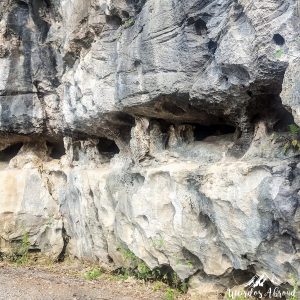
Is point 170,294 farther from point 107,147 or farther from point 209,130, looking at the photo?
point 107,147

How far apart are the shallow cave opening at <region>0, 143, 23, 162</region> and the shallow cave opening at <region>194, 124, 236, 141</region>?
6548 mm

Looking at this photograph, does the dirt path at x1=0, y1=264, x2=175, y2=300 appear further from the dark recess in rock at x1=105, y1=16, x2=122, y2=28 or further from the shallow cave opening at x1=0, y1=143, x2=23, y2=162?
the dark recess in rock at x1=105, y1=16, x2=122, y2=28

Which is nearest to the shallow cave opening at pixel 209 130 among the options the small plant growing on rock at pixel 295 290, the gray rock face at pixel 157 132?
the gray rock face at pixel 157 132

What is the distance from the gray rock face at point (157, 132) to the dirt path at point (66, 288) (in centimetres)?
57

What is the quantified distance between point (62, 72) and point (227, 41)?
19.9ft

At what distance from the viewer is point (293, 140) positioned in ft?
18.0

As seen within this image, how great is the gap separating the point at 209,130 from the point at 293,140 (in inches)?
103

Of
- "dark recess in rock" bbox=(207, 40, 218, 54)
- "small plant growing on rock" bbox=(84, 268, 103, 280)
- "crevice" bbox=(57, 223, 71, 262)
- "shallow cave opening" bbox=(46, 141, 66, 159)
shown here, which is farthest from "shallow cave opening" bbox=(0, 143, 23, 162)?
"dark recess in rock" bbox=(207, 40, 218, 54)

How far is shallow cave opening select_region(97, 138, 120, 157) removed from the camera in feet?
33.6

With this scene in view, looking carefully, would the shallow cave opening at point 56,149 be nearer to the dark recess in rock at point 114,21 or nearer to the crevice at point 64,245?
the crevice at point 64,245

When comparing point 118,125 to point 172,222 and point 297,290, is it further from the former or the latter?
point 297,290

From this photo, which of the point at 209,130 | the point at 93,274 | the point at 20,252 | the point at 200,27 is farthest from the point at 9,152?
the point at 200,27

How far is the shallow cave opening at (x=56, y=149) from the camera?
12336 mm

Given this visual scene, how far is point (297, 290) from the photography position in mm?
5281
